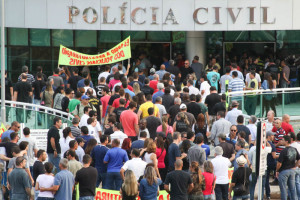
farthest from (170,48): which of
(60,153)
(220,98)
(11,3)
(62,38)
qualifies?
(60,153)

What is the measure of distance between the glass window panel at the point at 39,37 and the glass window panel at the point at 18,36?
257mm

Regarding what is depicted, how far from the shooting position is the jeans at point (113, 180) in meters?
16.4

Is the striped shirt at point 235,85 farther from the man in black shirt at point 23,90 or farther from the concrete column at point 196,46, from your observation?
the concrete column at point 196,46

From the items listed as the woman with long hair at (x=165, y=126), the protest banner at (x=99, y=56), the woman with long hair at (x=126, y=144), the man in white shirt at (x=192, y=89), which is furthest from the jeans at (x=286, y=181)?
the protest banner at (x=99, y=56)

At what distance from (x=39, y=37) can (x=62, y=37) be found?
3.26ft

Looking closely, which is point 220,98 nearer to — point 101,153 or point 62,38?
point 101,153

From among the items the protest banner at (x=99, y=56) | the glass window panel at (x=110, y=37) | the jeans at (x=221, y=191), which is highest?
the glass window panel at (x=110, y=37)

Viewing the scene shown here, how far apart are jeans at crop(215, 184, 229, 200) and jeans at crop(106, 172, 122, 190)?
2126 millimetres

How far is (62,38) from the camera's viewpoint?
32844 millimetres

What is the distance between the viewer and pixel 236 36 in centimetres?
3316

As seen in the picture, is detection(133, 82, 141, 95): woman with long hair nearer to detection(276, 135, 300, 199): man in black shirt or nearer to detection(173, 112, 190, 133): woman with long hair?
detection(173, 112, 190, 133): woman with long hair

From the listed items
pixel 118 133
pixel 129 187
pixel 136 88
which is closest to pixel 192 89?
pixel 136 88

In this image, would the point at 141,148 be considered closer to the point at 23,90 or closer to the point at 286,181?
the point at 286,181

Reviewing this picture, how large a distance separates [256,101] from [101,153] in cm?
854
